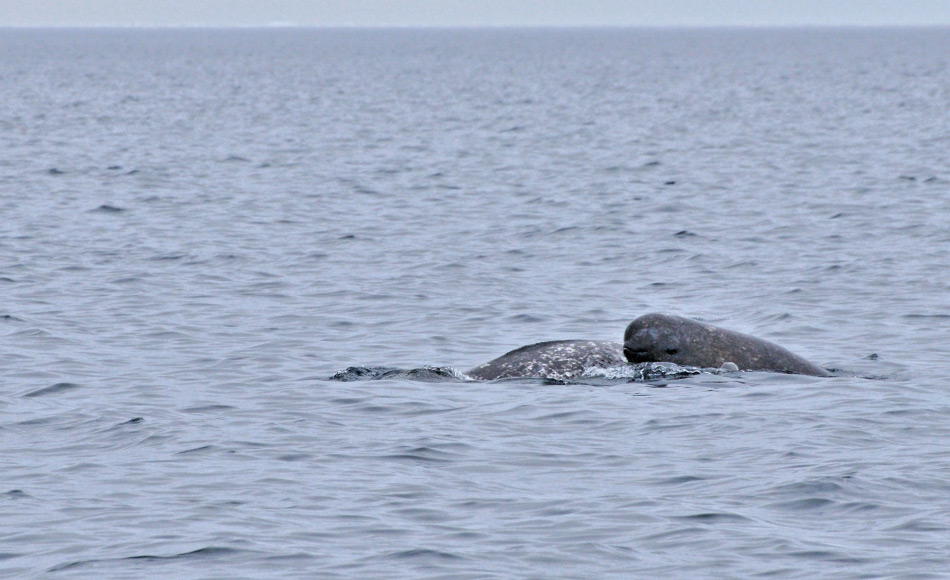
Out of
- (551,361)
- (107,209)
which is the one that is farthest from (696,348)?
(107,209)

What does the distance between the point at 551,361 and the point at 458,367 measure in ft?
4.19

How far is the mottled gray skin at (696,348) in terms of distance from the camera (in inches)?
731

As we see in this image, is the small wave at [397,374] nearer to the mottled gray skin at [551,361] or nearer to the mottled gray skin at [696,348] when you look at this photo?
the mottled gray skin at [551,361]

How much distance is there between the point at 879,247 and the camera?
28688 millimetres

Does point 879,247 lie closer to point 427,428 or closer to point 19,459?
point 427,428

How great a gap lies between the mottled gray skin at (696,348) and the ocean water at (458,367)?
0.44m

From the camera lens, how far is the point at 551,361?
18531 millimetres

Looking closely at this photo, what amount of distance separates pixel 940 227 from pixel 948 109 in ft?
139

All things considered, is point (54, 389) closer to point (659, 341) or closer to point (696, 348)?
point (659, 341)

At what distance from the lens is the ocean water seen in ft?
39.3

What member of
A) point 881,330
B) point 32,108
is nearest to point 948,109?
point 32,108

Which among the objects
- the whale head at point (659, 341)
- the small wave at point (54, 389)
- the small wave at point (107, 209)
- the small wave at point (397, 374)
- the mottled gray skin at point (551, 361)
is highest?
the whale head at point (659, 341)

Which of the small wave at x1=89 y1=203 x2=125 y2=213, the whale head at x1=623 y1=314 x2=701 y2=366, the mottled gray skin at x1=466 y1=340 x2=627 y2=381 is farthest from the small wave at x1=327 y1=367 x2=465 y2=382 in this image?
the small wave at x1=89 y1=203 x2=125 y2=213

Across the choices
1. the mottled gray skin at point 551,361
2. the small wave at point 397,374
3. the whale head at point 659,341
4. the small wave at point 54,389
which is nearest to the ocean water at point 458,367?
the small wave at point 397,374
